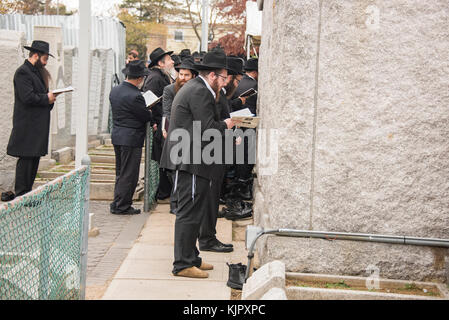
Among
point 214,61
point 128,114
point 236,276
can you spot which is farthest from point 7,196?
point 236,276

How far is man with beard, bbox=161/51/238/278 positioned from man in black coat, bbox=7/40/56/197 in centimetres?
317

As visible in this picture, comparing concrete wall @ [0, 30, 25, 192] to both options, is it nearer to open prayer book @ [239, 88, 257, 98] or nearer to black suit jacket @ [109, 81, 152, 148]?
black suit jacket @ [109, 81, 152, 148]

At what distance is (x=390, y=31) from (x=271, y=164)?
1432mm

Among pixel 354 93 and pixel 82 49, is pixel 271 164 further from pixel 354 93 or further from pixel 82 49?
pixel 82 49

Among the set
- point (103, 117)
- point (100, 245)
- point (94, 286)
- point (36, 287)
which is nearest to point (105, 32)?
point (103, 117)

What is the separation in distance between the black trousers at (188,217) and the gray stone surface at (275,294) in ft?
4.92

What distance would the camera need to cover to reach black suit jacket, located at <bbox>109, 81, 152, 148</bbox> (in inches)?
326

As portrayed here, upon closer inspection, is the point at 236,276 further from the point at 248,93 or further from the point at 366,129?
the point at 248,93

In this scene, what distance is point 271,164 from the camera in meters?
5.14

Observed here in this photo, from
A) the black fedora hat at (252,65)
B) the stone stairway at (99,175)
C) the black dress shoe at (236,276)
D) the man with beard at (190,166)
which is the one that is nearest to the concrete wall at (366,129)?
the black dress shoe at (236,276)

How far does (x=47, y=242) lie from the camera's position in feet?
12.2

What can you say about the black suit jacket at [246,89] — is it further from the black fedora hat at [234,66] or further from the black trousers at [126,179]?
the black trousers at [126,179]

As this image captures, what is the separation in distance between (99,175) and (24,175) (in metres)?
2.19

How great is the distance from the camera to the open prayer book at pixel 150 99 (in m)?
8.62
